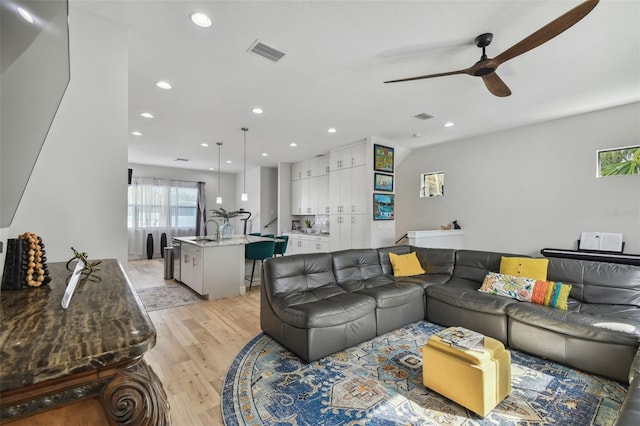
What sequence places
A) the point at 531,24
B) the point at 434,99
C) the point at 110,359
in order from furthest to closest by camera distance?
the point at 434,99
the point at 531,24
the point at 110,359

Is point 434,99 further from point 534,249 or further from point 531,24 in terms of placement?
point 534,249

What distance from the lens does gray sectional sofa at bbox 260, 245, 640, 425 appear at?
7.06ft

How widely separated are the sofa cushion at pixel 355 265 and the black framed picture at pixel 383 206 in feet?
5.00

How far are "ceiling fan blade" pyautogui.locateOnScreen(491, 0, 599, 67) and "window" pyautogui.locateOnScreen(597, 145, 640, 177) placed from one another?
10.4ft

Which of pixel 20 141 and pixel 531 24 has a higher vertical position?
pixel 531 24

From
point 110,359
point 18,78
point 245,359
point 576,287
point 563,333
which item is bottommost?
point 245,359

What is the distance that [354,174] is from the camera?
5504 mm

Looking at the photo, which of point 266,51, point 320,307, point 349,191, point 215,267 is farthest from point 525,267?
point 215,267

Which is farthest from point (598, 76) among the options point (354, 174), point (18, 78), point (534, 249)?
point (18, 78)

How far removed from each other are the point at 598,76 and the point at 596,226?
217 centimetres

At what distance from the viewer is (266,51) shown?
2.43 meters

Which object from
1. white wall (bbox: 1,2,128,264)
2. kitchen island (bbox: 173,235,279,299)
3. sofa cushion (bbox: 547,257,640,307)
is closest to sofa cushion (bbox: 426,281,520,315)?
sofa cushion (bbox: 547,257,640,307)

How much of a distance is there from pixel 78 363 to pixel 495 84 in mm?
3267

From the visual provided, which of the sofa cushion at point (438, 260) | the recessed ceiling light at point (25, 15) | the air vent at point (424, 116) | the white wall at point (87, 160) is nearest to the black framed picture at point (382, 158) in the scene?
the air vent at point (424, 116)
